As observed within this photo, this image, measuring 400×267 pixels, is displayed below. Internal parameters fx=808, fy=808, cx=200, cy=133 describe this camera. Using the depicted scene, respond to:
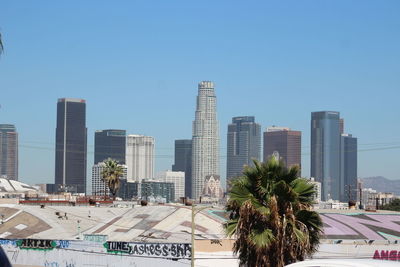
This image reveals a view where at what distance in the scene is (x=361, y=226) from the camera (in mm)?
72438

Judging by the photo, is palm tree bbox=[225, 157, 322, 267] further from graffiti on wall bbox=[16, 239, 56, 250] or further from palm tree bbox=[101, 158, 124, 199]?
palm tree bbox=[101, 158, 124, 199]

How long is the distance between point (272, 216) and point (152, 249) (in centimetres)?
2889

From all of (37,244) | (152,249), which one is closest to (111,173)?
(37,244)

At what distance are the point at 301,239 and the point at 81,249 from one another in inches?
1417

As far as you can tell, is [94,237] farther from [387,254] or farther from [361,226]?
[387,254]

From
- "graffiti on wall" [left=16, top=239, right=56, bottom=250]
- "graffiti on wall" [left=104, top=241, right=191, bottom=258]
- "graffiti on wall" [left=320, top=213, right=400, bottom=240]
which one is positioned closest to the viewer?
"graffiti on wall" [left=104, top=241, right=191, bottom=258]

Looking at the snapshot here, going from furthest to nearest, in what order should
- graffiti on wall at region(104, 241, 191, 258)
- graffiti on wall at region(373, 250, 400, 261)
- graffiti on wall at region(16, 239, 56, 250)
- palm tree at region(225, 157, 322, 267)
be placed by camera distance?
graffiti on wall at region(16, 239, 56, 250) → graffiti on wall at region(373, 250, 400, 261) → graffiti on wall at region(104, 241, 191, 258) → palm tree at region(225, 157, 322, 267)

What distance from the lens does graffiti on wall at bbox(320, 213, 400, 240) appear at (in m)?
69.5

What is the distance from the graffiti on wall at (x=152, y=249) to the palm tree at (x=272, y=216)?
2510 cm

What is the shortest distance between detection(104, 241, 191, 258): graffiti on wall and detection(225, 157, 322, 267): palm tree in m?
25.1

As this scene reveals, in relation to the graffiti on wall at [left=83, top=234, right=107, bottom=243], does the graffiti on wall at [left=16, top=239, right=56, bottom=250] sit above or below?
below

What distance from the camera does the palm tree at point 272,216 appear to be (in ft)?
99.3

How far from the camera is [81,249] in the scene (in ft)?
207

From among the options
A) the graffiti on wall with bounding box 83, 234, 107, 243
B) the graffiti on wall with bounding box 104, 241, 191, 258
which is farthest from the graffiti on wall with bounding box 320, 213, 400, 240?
the graffiti on wall with bounding box 83, 234, 107, 243
